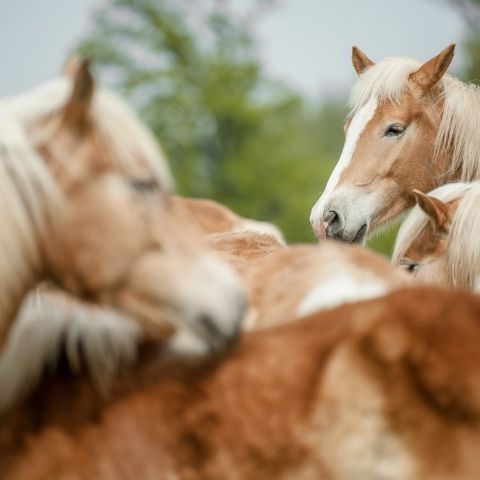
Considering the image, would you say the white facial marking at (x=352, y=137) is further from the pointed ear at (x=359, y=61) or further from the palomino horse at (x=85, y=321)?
the palomino horse at (x=85, y=321)

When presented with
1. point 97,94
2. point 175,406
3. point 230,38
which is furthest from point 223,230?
point 230,38

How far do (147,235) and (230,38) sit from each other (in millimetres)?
24717

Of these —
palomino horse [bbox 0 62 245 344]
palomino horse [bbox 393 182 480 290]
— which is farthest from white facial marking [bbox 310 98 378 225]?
palomino horse [bbox 0 62 245 344]

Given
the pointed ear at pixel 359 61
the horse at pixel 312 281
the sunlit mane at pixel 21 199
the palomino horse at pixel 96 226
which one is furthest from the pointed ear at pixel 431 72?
the sunlit mane at pixel 21 199

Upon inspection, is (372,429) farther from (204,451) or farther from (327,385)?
(204,451)

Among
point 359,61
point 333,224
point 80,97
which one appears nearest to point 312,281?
point 80,97

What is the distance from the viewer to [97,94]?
306 cm

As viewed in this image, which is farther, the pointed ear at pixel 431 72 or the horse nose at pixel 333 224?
the pointed ear at pixel 431 72

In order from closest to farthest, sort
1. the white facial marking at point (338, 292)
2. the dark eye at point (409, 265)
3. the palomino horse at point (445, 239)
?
the white facial marking at point (338, 292), the palomino horse at point (445, 239), the dark eye at point (409, 265)

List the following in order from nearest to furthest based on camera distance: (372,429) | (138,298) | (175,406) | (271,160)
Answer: (372,429) < (175,406) < (138,298) < (271,160)

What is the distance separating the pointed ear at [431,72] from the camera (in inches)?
215

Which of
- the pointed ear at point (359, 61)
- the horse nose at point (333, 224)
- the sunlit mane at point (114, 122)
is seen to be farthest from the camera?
the pointed ear at point (359, 61)

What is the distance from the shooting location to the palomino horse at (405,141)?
17.9 feet

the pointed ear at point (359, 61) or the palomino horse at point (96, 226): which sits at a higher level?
the palomino horse at point (96, 226)
